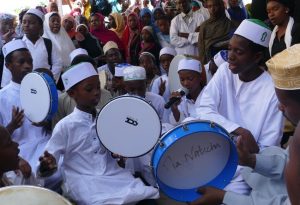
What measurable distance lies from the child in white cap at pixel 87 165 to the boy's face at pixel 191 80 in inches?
52.3

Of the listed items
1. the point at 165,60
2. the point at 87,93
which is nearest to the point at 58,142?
the point at 87,93

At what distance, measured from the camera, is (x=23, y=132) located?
4.32 m

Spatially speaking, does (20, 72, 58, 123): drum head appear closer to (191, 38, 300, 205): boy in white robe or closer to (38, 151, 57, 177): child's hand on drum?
(38, 151, 57, 177): child's hand on drum

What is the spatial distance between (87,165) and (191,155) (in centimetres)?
90

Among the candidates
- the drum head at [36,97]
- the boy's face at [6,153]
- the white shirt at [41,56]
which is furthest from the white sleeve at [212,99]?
the white shirt at [41,56]

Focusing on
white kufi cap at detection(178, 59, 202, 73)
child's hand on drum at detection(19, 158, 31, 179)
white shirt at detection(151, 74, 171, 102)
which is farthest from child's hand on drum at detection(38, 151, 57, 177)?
white shirt at detection(151, 74, 171, 102)

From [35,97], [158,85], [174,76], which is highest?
[35,97]

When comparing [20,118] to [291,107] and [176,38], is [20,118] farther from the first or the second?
[176,38]

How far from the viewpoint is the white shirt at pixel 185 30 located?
7.62m

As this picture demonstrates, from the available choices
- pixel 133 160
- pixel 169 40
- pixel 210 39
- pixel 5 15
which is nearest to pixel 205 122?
pixel 133 160

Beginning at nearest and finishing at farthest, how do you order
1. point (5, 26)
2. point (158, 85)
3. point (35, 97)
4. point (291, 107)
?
point (291, 107) → point (35, 97) → point (158, 85) → point (5, 26)

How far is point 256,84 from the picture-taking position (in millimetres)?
3455

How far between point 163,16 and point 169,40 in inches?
24.2

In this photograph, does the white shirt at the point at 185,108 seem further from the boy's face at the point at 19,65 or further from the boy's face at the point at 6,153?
the boy's face at the point at 6,153
